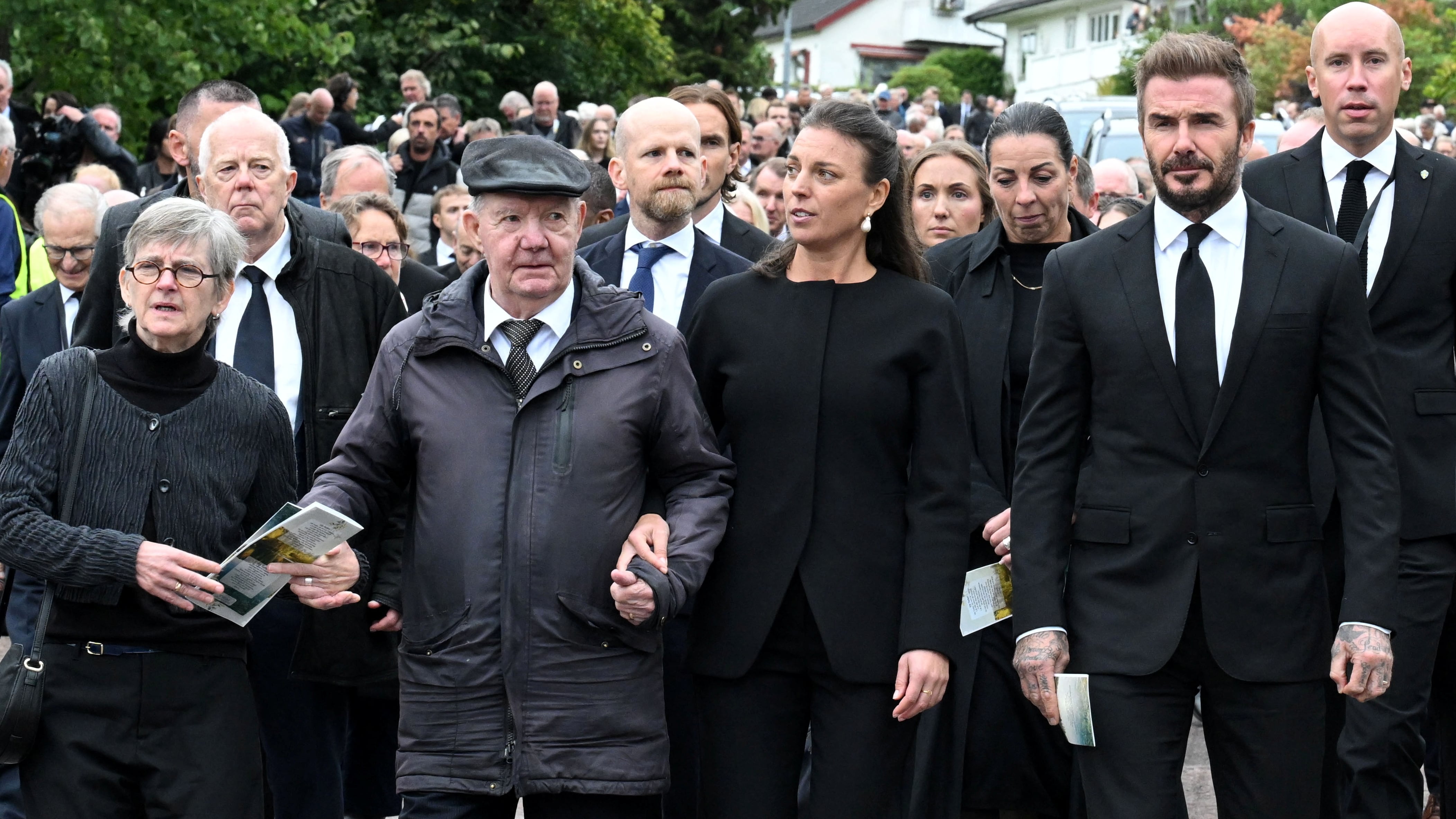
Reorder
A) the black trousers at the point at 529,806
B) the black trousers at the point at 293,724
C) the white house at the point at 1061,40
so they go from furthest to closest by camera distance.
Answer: the white house at the point at 1061,40 → the black trousers at the point at 293,724 → the black trousers at the point at 529,806

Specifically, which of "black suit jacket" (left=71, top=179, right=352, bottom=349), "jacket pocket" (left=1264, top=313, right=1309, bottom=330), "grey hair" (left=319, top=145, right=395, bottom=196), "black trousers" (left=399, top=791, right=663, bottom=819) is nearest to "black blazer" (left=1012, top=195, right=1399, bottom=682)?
"jacket pocket" (left=1264, top=313, right=1309, bottom=330)

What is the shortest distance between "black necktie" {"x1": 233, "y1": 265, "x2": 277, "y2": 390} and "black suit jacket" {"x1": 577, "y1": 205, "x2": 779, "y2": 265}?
1290 millimetres

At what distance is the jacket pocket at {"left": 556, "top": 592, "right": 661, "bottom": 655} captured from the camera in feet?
13.8

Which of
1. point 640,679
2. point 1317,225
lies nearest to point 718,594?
point 640,679

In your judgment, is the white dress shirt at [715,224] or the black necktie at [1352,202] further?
the white dress shirt at [715,224]

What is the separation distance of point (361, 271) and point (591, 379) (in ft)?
5.23

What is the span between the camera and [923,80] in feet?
212

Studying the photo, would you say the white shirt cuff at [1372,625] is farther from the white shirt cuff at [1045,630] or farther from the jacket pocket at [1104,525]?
the white shirt cuff at [1045,630]

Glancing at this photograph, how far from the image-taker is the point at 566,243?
4.46 m

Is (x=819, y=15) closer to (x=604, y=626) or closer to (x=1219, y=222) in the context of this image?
(x=1219, y=222)

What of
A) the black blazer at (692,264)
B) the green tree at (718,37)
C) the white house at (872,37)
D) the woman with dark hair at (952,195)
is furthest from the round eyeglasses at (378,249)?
the white house at (872,37)

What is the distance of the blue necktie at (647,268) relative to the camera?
5.96 metres

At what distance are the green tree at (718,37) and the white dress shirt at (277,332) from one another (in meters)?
33.7

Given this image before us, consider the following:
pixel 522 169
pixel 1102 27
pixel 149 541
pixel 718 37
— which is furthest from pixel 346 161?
pixel 1102 27
